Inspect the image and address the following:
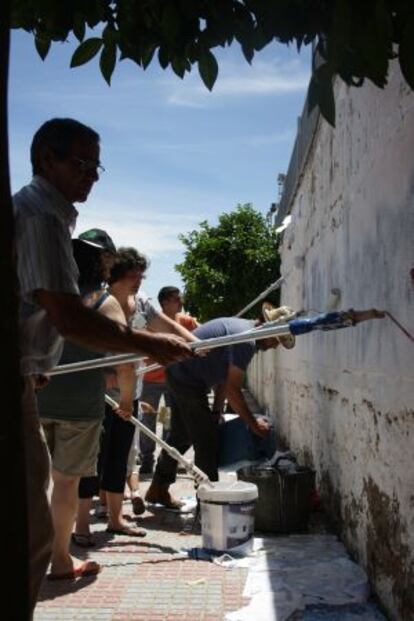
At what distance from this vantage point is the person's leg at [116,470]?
17.6 ft

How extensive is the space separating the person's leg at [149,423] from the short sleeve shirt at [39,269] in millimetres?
5102

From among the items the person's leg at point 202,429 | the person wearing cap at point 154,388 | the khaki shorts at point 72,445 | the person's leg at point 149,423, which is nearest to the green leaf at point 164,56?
the khaki shorts at point 72,445

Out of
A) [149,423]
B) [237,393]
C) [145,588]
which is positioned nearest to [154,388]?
[149,423]

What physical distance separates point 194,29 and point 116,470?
3483 millimetres

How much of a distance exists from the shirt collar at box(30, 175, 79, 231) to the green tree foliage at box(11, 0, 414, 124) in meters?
0.44

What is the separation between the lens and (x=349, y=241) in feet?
15.9

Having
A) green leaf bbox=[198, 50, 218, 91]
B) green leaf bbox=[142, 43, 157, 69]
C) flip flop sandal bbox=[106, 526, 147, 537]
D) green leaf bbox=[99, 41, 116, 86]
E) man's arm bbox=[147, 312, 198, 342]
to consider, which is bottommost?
flip flop sandal bbox=[106, 526, 147, 537]

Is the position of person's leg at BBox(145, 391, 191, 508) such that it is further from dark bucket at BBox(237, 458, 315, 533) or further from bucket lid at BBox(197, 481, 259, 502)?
bucket lid at BBox(197, 481, 259, 502)

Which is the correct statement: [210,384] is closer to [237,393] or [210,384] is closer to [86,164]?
[237,393]

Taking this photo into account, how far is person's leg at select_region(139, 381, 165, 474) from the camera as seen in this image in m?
7.86

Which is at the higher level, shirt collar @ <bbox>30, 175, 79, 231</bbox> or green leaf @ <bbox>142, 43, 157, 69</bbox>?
green leaf @ <bbox>142, 43, 157, 69</bbox>

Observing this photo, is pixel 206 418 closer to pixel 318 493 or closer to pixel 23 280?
pixel 318 493

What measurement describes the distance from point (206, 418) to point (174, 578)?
5.37 feet

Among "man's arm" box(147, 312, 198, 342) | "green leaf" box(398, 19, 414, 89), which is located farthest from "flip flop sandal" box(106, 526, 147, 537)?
"green leaf" box(398, 19, 414, 89)
